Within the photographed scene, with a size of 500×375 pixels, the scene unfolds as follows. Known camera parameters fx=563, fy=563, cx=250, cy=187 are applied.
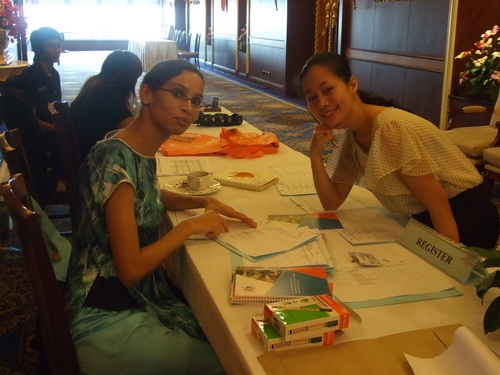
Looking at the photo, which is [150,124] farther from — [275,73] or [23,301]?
[275,73]

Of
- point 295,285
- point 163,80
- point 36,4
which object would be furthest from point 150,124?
point 36,4

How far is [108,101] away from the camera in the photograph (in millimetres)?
2920

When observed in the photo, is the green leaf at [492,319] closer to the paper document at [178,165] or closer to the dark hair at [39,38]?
the paper document at [178,165]

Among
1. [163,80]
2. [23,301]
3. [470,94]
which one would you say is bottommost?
[23,301]

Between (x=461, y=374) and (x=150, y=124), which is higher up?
(x=150, y=124)

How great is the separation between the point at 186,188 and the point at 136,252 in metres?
0.64

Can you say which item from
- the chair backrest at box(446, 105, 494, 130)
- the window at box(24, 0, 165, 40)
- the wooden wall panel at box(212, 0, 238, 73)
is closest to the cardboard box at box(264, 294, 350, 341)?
the chair backrest at box(446, 105, 494, 130)

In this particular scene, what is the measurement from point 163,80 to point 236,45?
34.7 ft

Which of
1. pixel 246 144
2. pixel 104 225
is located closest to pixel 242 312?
pixel 104 225

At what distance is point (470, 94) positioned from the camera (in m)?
5.04

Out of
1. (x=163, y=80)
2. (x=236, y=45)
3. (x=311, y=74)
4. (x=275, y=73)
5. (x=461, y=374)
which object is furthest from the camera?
(x=236, y=45)

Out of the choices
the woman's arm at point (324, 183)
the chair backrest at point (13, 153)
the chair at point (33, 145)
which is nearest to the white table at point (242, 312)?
the woman's arm at point (324, 183)

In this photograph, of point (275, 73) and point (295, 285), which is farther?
point (275, 73)

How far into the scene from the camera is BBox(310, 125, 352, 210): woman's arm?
1819mm
